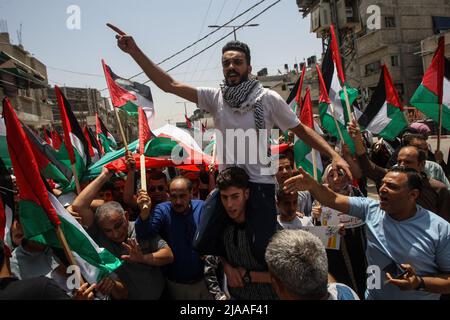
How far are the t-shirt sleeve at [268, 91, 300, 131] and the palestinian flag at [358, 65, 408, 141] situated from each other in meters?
3.80

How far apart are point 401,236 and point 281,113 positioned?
46.4 inches

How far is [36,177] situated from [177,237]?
4.13 ft

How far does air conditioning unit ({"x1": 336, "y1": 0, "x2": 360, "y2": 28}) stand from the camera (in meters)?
13.9

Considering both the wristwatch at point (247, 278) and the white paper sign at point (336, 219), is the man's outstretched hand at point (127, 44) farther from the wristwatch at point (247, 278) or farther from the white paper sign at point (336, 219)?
the white paper sign at point (336, 219)

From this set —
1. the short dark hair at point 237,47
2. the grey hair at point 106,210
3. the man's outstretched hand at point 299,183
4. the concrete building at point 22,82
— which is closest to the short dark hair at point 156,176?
the grey hair at point 106,210

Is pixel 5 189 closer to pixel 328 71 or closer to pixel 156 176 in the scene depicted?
pixel 156 176

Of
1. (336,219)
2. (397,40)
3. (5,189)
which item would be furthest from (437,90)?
(397,40)

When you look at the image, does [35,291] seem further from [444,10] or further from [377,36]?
[444,10]

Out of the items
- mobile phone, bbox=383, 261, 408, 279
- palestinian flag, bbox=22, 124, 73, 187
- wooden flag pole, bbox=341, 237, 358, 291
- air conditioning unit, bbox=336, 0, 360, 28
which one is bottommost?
wooden flag pole, bbox=341, 237, 358, 291

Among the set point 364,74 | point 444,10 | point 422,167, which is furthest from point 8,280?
point 444,10

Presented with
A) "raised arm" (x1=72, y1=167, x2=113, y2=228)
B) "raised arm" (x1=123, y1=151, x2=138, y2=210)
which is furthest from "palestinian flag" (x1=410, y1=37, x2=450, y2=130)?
"raised arm" (x1=72, y1=167, x2=113, y2=228)

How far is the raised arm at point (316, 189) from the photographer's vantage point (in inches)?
97.1

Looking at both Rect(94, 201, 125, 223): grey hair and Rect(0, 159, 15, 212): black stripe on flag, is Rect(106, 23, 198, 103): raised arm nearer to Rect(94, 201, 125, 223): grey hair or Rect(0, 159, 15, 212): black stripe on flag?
Rect(94, 201, 125, 223): grey hair

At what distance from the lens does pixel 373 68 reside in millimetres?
34312
